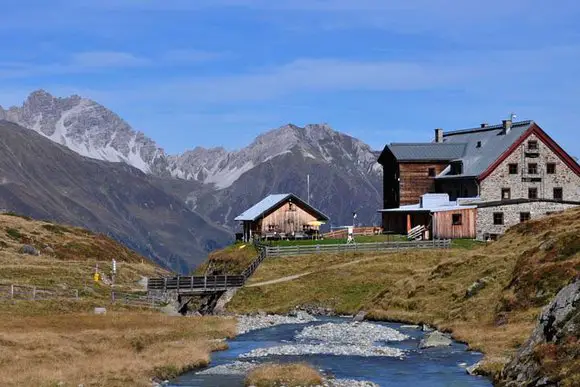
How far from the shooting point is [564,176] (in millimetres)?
117188

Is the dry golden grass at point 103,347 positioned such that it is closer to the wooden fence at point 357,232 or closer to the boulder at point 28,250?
the boulder at point 28,250

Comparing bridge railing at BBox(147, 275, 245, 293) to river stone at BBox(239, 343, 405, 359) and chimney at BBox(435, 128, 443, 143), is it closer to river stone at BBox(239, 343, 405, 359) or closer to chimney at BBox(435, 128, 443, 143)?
river stone at BBox(239, 343, 405, 359)

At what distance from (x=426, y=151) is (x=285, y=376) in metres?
85.5

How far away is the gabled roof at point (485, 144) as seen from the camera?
117m

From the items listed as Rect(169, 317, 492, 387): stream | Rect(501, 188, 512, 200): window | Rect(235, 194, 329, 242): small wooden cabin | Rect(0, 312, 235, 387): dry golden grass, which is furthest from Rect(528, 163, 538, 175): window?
Rect(0, 312, 235, 387): dry golden grass

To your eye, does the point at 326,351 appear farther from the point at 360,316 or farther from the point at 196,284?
the point at 196,284

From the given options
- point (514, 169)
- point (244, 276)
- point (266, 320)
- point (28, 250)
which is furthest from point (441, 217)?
point (28, 250)

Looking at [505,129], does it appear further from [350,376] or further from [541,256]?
[350,376]

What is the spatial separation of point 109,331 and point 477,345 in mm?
23480

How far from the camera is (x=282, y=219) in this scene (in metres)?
126

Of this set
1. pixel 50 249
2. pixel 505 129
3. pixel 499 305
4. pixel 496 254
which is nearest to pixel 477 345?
pixel 499 305

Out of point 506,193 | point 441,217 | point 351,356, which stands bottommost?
point 351,356

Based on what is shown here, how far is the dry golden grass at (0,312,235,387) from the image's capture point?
140ft

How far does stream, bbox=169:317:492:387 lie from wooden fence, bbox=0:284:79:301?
18225 millimetres
